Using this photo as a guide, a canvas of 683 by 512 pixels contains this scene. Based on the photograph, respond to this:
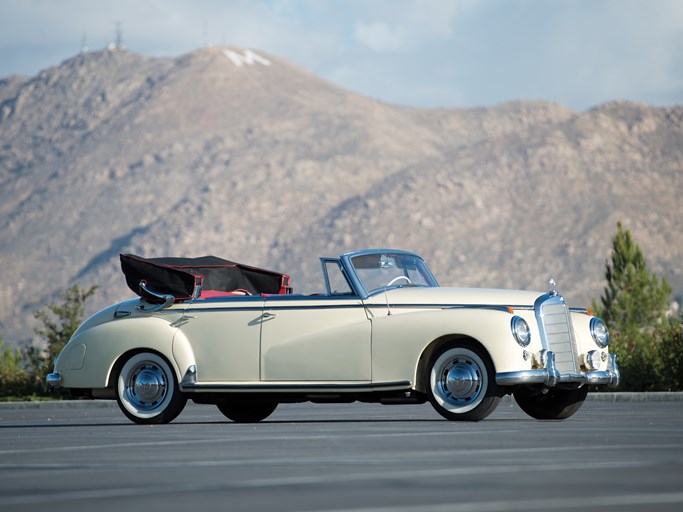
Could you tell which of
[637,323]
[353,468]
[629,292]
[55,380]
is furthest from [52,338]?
[353,468]

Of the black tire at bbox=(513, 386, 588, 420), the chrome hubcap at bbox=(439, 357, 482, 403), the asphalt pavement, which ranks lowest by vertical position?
the asphalt pavement

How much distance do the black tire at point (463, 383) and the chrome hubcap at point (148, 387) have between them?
9.60 feet

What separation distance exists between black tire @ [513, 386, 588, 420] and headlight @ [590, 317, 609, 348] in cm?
50

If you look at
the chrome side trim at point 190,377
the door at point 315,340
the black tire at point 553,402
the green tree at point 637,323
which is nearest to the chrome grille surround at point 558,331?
the black tire at point 553,402

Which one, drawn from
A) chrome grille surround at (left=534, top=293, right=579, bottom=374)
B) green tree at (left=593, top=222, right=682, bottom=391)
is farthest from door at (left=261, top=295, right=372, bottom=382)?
green tree at (left=593, top=222, right=682, bottom=391)

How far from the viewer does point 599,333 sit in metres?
13.9

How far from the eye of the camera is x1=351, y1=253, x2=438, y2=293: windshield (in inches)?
542

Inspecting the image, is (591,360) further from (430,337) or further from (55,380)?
(55,380)

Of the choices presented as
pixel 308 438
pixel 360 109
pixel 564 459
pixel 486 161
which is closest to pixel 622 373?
pixel 308 438

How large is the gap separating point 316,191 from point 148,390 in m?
125

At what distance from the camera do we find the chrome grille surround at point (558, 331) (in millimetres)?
13203

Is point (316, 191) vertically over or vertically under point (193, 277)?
over

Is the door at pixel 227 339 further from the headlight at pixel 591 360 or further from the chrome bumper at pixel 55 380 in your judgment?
the headlight at pixel 591 360

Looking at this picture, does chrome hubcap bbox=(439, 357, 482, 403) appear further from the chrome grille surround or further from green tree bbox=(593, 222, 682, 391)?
green tree bbox=(593, 222, 682, 391)
